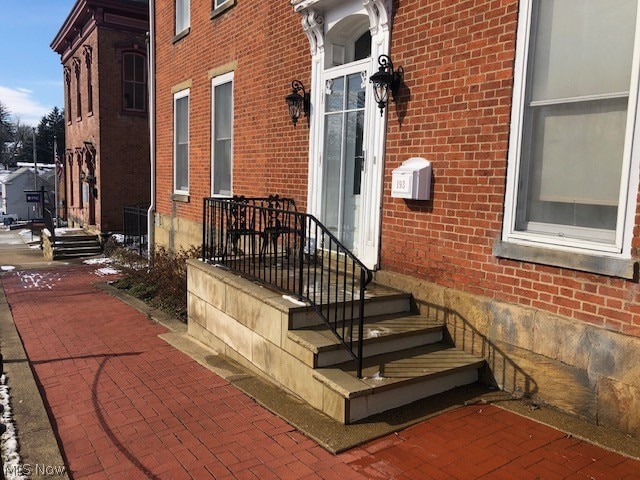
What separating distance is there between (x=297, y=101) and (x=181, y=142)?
205 inches

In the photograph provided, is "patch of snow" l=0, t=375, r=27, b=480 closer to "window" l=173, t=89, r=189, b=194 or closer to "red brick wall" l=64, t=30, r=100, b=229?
"window" l=173, t=89, r=189, b=194

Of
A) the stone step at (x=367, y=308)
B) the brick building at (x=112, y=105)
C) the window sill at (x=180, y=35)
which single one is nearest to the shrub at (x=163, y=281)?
the stone step at (x=367, y=308)

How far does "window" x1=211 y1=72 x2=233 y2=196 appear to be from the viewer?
30.0 feet

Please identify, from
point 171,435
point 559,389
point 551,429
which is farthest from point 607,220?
point 171,435

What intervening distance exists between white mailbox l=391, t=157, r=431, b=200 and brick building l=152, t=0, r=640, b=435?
0.08m

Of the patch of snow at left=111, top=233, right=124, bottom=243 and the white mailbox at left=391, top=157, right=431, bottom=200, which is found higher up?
the white mailbox at left=391, top=157, right=431, bottom=200

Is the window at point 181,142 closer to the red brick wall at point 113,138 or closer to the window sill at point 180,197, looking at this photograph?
the window sill at point 180,197

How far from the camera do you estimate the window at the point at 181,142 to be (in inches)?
431

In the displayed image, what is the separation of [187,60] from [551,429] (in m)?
9.60

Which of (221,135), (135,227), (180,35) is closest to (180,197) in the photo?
(221,135)

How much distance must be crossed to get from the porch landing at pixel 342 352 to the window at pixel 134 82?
15.2 metres

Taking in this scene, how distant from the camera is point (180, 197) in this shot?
11047mm

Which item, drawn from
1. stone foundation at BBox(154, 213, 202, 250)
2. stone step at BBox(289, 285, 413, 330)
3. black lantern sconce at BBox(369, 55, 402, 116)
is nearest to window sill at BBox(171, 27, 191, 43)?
stone foundation at BBox(154, 213, 202, 250)

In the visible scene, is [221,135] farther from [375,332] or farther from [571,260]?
[571,260]
